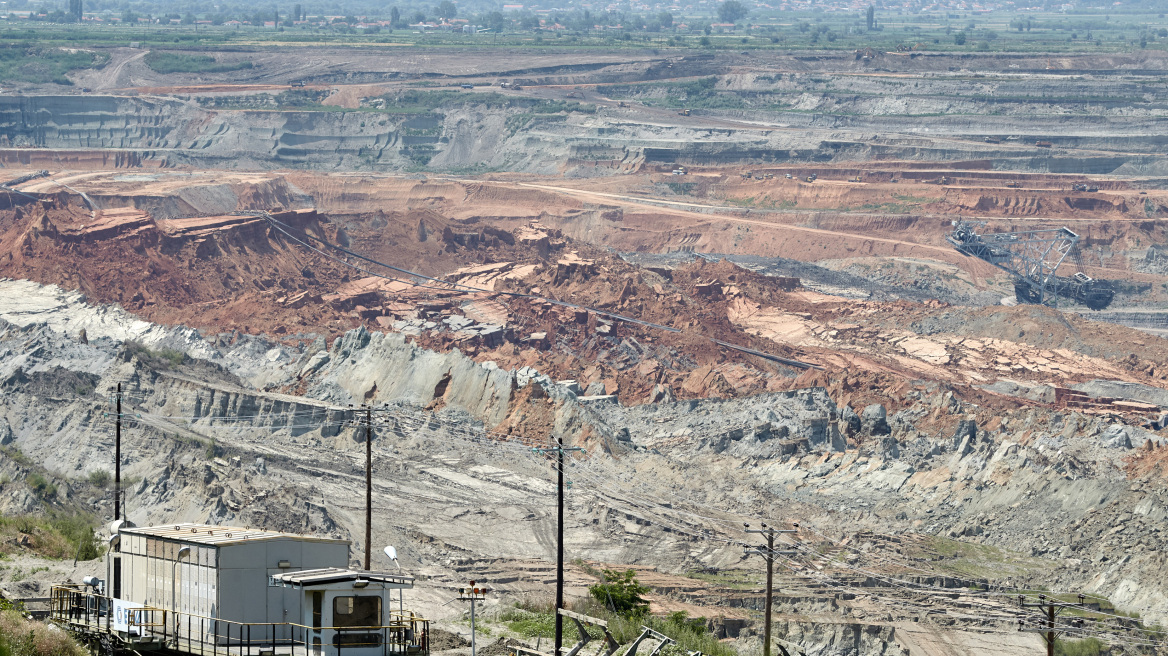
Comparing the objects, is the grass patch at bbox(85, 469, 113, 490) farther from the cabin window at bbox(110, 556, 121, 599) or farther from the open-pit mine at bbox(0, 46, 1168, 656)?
the cabin window at bbox(110, 556, 121, 599)

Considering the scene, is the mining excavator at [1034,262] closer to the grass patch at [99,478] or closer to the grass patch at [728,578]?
the grass patch at [728,578]

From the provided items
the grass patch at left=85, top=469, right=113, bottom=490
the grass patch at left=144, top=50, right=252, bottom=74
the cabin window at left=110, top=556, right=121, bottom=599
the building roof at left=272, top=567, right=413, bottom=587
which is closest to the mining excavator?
the grass patch at left=85, top=469, right=113, bottom=490

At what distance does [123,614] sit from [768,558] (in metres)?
11.7

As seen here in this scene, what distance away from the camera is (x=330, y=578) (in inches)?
786

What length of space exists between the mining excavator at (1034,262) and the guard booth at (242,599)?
220 ft

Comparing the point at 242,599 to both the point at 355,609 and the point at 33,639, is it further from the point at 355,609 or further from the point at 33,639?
the point at 33,639

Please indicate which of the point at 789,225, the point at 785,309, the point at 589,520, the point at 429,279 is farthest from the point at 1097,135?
the point at 589,520

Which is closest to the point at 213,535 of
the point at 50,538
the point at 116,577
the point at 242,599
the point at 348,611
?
the point at 242,599

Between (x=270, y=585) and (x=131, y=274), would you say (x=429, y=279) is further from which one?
(x=270, y=585)

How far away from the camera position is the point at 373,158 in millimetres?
124375

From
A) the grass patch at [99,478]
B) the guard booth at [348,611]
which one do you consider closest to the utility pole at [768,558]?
the guard booth at [348,611]

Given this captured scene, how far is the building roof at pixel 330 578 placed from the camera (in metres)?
19.9

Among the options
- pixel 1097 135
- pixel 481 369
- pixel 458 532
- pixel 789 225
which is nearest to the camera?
pixel 458 532

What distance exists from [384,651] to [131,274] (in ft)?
198
